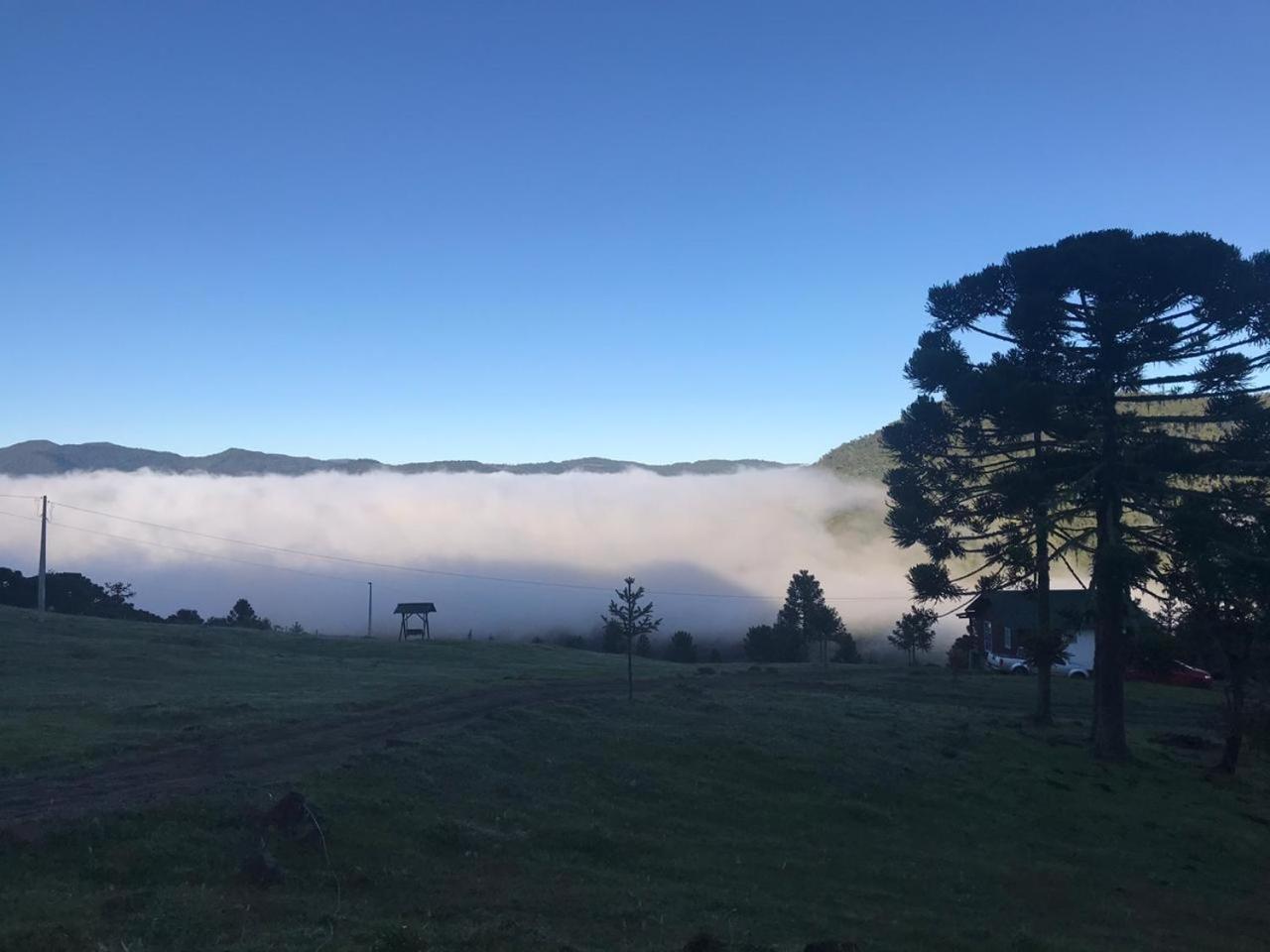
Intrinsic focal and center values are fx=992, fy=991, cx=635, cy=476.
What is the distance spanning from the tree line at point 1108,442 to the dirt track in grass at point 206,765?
15.9m

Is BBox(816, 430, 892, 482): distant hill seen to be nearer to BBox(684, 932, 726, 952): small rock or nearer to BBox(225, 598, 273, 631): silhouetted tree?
BBox(225, 598, 273, 631): silhouetted tree

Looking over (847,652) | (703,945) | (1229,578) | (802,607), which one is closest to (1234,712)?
(1229,578)

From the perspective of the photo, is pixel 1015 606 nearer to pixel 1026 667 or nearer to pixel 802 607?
pixel 1026 667

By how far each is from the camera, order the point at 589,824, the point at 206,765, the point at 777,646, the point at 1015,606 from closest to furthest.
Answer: the point at 589,824, the point at 206,765, the point at 1015,606, the point at 777,646

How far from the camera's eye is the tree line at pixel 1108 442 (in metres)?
26.5

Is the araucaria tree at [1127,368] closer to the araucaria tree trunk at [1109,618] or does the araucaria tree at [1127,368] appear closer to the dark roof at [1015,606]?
the araucaria tree trunk at [1109,618]

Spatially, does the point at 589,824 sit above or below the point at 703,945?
below

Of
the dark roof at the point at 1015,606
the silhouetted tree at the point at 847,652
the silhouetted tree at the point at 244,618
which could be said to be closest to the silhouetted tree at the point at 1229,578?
the dark roof at the point at 1015,606

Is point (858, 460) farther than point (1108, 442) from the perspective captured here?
Yes

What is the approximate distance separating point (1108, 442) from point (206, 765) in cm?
2454

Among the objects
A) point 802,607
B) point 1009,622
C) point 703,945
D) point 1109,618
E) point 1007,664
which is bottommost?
point 1007,664

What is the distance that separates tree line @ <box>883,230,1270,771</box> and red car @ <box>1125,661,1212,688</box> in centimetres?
2561

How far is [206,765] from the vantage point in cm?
1711

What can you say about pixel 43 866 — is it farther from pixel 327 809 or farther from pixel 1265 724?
pixel 1265 724
